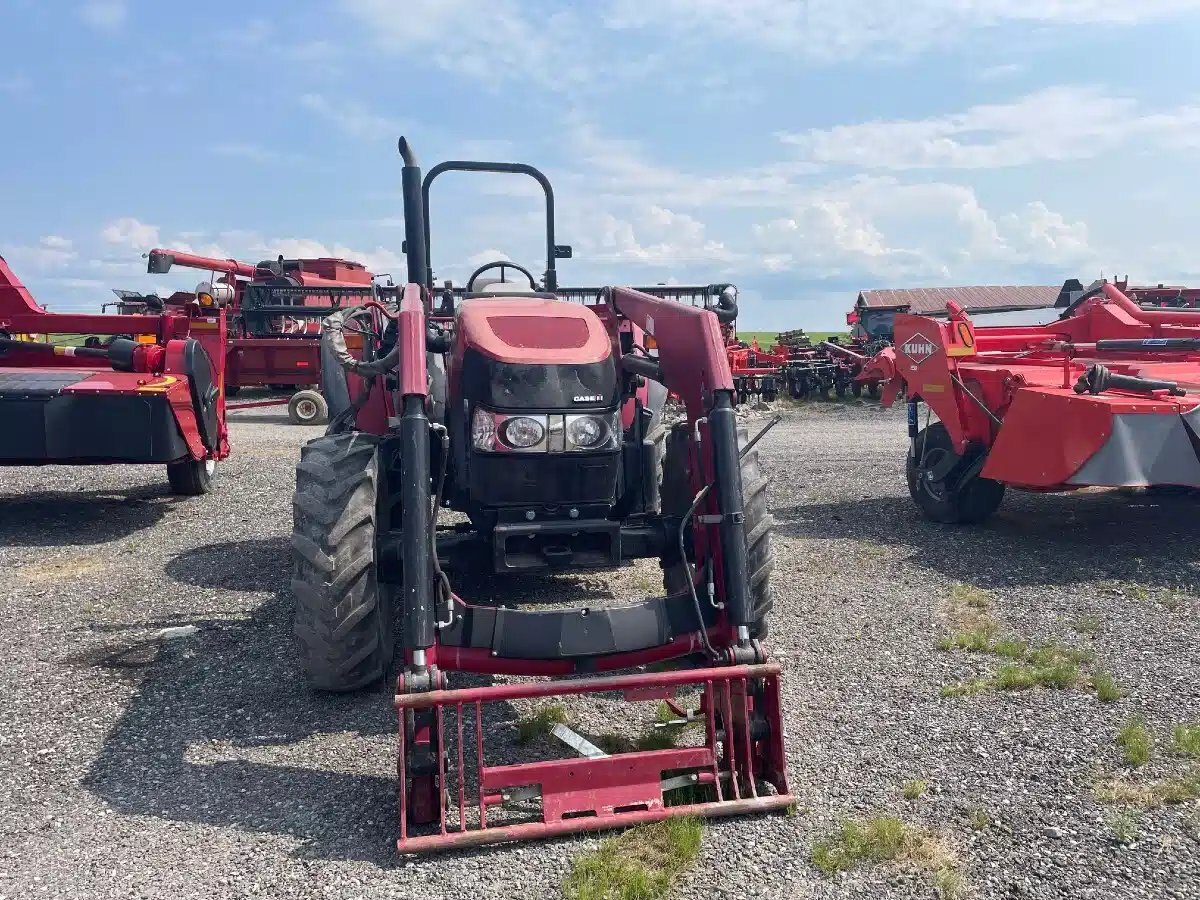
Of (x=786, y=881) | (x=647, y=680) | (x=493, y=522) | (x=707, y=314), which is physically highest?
(x=707, y=314)

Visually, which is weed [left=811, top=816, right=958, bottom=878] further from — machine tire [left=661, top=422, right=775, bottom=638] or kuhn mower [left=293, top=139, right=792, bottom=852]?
machine tire [left=661, top=422, right=775, bottom=638]

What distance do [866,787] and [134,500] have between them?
7.41m

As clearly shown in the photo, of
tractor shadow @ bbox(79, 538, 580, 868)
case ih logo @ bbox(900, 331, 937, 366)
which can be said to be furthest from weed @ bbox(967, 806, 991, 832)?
case ih logo @ bbox(900, 331, 937, 366)

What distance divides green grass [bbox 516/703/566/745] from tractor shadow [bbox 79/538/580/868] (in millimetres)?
65

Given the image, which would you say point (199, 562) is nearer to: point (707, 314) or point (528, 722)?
→ point (528, 722)

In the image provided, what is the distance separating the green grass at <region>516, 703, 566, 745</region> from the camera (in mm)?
3857

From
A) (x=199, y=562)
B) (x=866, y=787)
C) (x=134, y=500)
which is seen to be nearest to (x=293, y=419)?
(x=134, y=500)

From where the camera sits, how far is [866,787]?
3.42 meters

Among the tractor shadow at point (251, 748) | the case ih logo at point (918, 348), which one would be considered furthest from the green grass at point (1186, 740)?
the case ih logo at point (918, 348)

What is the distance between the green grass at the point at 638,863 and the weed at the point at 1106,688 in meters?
2.03

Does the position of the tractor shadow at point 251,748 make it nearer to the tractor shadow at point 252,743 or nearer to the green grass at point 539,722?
the tractor shadow at point 252,743

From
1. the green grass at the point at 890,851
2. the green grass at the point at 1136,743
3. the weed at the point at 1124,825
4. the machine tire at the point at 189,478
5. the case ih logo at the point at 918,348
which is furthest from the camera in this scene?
the machine tire at the point at 189,478

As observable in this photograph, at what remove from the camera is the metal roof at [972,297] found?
39000 mm

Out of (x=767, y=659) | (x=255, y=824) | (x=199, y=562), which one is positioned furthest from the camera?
(x=199, y=562)
